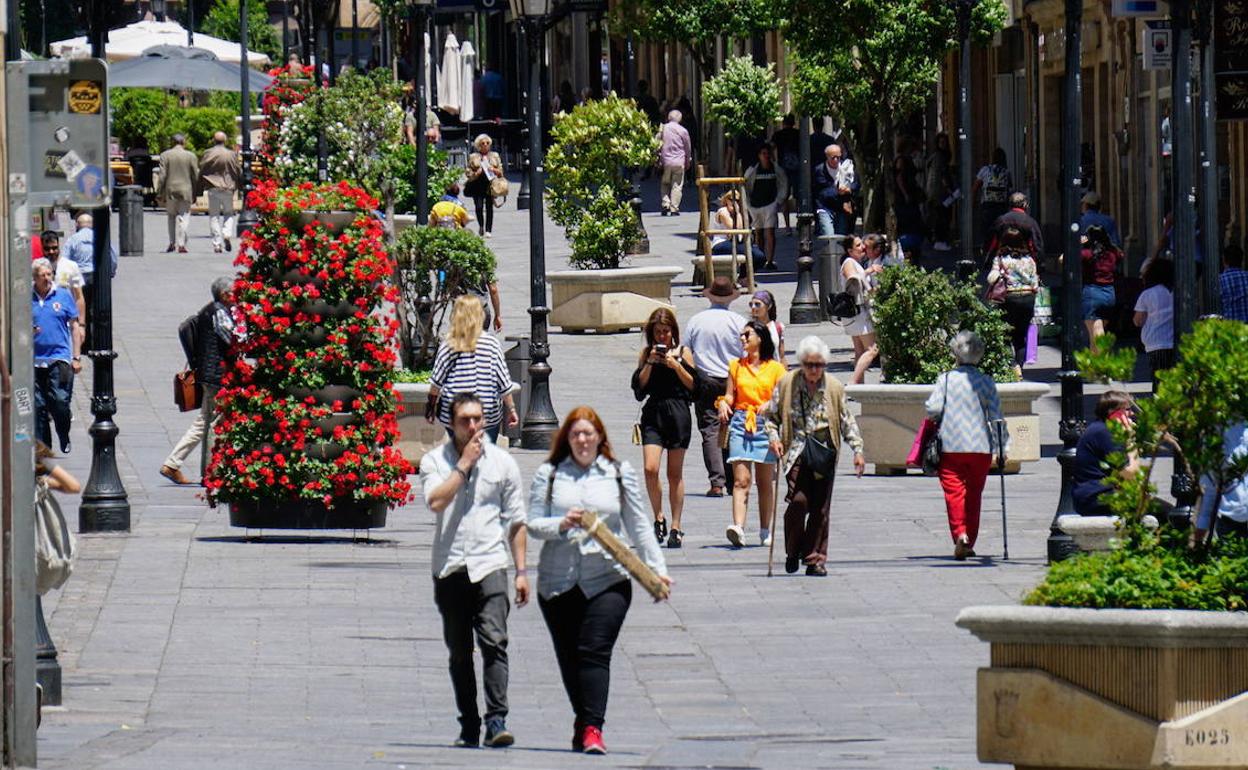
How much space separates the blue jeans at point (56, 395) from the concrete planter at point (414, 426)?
8.90ft

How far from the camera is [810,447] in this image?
1575cm

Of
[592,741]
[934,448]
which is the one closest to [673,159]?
[934,448]

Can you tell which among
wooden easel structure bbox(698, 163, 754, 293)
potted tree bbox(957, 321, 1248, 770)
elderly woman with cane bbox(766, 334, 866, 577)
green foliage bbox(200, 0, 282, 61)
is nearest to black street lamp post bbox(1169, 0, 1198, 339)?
elderly woman with cane bbox(766, 334, 866, 577)

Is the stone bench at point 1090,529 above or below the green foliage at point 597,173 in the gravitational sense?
below

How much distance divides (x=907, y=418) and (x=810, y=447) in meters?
4.97

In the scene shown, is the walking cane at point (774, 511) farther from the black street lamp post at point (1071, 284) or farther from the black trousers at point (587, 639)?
the black trousers at point (587, 639)

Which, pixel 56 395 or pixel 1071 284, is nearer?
pixel 1071 284

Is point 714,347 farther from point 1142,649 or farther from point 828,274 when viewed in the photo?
point 828,274

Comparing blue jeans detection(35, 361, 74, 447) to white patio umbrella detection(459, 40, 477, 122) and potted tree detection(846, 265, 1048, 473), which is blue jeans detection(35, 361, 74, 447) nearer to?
potted tree detection(846, 265, 1048, 473)

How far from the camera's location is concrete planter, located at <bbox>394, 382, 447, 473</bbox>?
21125mm

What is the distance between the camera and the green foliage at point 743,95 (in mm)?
37062

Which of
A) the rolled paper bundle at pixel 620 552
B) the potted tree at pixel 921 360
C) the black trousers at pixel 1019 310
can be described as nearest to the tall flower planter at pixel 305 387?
the potted tree at pixel 921 360

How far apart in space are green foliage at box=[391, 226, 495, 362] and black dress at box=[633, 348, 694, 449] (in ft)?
18.6

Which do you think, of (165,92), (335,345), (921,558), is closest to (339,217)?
(335,345)
